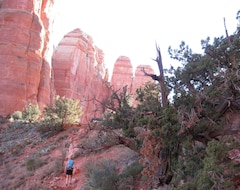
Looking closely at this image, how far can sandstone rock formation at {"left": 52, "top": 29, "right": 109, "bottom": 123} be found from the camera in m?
56.4

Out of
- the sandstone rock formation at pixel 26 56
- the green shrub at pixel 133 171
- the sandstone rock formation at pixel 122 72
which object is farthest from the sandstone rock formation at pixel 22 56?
the sandstone rock formation at pixel 122 72

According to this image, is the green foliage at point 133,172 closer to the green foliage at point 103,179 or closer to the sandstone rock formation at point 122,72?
the green foliage at point 103,179

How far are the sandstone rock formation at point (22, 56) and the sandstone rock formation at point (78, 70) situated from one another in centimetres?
1143

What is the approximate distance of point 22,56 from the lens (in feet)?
133

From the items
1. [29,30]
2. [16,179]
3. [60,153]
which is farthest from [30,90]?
[16,179]

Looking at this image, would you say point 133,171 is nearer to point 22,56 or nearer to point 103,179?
point 103,179

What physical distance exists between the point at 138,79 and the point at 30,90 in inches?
1468

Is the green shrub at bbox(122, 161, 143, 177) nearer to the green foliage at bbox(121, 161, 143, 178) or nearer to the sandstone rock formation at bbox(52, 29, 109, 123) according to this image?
the green foliage at bbox(121, 161, 143, 178)

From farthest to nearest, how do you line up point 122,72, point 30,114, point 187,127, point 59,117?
1. point 122,72
2. point 30,114
3. point 59,117
4. point 187,127

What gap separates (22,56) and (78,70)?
2015 centimetres

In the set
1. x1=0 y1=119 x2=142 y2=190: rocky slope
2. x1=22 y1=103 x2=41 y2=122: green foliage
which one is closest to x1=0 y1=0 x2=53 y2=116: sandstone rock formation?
x1=22 y1=103 x2=41 y2=122: green foliage

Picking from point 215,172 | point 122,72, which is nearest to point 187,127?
point 215,172

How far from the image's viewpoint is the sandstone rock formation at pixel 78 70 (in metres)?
56.4

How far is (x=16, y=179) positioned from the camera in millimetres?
15406
